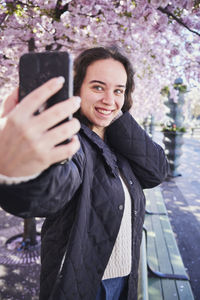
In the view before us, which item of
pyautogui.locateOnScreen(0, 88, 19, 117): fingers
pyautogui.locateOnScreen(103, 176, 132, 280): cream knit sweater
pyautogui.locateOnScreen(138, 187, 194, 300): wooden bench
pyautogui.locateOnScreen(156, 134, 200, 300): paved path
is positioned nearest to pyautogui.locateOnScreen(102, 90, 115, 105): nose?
pyautogui.locateOnScreen(103, 176, 132, 280): cream knit sweater

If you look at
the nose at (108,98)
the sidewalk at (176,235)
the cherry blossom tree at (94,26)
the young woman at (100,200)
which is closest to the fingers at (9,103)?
the young woman at (100,200)

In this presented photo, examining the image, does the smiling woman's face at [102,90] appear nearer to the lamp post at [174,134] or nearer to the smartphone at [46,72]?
the smartphone at [46,72]

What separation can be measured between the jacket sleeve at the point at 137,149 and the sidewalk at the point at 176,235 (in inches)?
102

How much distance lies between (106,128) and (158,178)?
507mm

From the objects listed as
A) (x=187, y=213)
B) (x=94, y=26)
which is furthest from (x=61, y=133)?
(x=187, y=213)

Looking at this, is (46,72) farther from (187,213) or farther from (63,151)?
(187,213)

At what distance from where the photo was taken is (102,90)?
142 cm

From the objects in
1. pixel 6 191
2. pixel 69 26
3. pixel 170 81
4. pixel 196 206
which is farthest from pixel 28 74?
pixel 170 81

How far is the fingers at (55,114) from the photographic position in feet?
1.80

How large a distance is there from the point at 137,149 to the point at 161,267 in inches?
96.5

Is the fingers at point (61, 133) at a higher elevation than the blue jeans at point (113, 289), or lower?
higher

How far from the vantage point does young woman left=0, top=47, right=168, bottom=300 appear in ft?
3.83

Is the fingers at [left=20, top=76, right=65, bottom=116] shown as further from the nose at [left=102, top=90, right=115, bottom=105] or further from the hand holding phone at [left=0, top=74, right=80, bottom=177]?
the nose at [left=102, top=90, right=115, bottom=105]

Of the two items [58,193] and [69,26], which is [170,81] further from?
[58,193]
